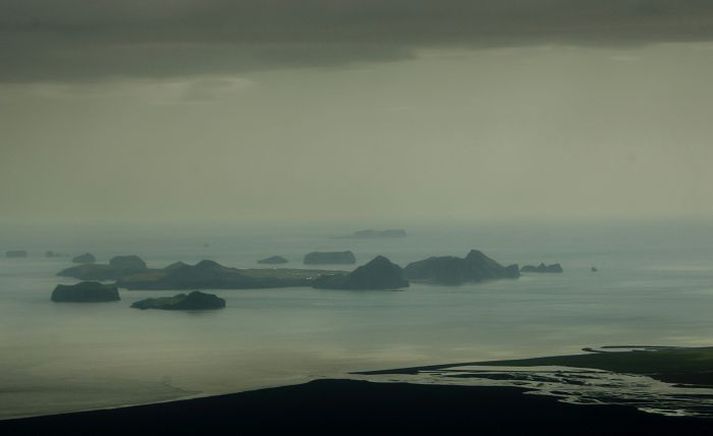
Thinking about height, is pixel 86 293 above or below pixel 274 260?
below

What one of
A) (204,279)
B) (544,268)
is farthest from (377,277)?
(544,268)

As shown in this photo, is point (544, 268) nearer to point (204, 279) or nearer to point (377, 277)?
point (377, 277)

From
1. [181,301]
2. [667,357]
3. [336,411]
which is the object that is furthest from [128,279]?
[336,411]

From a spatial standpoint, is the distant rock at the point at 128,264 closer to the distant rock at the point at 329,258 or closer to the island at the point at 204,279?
the island at the point at 204,279

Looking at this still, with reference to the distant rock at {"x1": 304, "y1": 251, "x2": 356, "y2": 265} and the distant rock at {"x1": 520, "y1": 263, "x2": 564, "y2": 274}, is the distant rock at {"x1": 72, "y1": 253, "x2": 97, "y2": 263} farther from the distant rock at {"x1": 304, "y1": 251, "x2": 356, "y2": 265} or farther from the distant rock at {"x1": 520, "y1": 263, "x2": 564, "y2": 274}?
the distant rock at {"x1": 520, "y1": 263, "x2": 564, "y2": 274}

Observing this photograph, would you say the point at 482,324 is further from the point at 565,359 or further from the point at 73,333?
the point at 73,333

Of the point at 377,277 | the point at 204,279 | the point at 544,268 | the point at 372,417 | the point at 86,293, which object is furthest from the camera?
the point at 544,268

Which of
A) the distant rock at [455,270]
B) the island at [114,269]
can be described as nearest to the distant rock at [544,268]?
the distant rock at [455,270]
